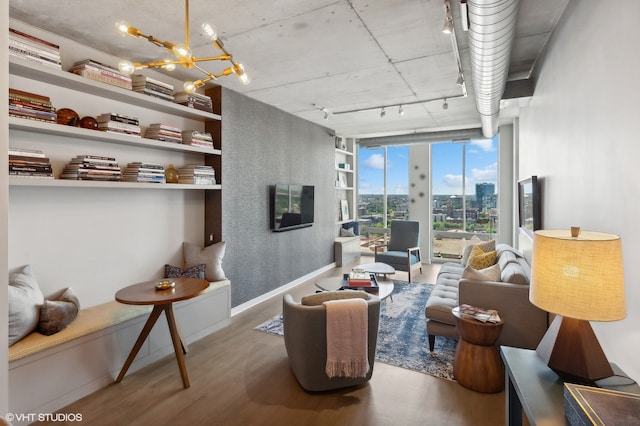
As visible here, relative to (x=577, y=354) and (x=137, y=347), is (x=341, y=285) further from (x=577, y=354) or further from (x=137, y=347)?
(x=577, y=354)

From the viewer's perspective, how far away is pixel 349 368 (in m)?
2.36

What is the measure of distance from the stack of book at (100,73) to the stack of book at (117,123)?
28 cm

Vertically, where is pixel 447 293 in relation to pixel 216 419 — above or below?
above

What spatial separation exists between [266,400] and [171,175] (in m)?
2.48

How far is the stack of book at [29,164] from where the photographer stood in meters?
2.26

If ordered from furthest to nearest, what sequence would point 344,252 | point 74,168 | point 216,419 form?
point 344,252 < point 74,168 < point 216,419

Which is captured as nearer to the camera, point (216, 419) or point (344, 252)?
point (216, 419)

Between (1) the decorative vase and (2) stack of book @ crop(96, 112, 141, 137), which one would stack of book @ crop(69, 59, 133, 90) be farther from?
(1) the decorative vase

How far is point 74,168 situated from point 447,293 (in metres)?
3.80

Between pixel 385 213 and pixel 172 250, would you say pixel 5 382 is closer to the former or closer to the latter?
pixel 172 250

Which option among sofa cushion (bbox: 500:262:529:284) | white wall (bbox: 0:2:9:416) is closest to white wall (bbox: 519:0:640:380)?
sofa cushion (bbox: 500:262:529:284)

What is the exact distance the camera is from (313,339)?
2367 millimetres

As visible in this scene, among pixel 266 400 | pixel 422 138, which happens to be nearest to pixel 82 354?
pixel 266 400

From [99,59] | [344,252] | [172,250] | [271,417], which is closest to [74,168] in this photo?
[99,59]
